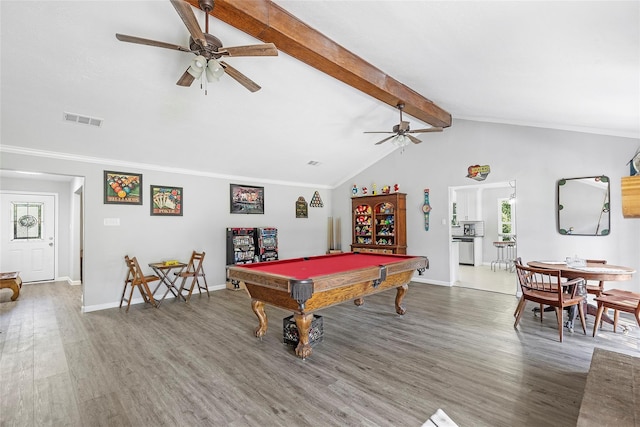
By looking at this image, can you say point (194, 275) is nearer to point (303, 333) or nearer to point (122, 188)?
point (122, 188)

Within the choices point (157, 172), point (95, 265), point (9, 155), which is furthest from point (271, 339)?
point (9, 155)

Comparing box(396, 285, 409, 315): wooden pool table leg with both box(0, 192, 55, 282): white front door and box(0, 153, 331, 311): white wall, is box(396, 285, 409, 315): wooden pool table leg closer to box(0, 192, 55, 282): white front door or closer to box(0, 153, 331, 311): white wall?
box(0, 153, 331, 311): white wall

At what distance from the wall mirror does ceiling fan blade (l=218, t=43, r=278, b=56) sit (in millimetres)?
5334

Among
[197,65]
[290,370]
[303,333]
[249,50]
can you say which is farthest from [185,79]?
[290,370]

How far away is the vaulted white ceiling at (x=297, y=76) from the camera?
7.93ft

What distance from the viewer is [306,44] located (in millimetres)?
3076

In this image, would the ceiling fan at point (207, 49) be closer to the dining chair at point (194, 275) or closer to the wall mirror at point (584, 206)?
the dining chair at point (194, 275)

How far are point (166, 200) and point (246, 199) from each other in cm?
174

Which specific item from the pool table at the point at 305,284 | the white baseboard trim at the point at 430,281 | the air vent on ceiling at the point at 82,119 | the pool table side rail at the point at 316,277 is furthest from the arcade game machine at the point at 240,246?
the white baseboard trim at the point at 430,281

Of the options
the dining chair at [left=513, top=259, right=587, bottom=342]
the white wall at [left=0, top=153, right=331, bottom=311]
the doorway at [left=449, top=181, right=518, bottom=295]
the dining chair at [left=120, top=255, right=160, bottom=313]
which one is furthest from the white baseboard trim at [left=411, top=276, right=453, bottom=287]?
the dining chair at [left=120, top=255, right=160, bottom=313]

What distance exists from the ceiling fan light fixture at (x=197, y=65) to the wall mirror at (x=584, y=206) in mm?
5776

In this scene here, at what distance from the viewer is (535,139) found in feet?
17.5

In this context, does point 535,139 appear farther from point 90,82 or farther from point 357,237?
point 90,82

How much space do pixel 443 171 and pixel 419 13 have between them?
4.57 meters
